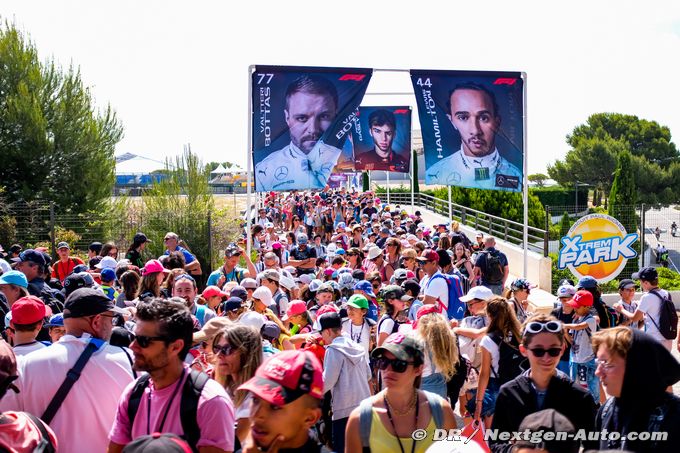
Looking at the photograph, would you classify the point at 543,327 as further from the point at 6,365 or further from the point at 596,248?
the point at 596,248

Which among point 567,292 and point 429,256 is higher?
point 429,256

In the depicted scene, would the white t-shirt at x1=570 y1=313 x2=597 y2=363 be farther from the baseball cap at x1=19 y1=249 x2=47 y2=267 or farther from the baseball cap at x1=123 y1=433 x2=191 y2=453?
the baseball cap at x1=19 y1=249 x2=47 y2=267

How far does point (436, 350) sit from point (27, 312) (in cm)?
299

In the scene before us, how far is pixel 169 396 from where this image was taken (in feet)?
11.0

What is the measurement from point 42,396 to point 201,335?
1.51 metres

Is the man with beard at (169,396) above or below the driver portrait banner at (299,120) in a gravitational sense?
below

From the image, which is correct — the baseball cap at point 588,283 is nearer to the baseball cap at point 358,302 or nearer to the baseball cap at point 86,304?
the baseball cap at point 358,302

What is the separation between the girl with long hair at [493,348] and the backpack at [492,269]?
217 inches

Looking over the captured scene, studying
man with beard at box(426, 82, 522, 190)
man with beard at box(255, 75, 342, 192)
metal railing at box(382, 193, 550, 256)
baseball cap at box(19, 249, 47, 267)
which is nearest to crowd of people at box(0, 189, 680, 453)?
baseball cap at box(19, 249, 47, 267)

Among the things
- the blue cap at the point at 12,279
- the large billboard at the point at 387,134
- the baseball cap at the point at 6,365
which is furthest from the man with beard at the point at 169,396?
the large billboard at the point at 387,134

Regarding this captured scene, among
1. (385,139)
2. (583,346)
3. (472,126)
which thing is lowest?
(583,346)

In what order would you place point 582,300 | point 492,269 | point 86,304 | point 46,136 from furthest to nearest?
point 46,136
point 492,269
point 582,300
point 86,304

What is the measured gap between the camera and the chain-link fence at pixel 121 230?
18.9 meters

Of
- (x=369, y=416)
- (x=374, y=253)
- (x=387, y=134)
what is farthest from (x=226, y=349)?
(x=387, y=134)
